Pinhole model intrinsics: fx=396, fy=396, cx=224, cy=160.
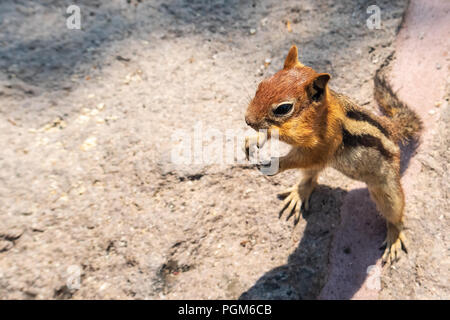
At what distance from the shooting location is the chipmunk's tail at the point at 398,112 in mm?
2869

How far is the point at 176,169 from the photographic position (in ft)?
9.60

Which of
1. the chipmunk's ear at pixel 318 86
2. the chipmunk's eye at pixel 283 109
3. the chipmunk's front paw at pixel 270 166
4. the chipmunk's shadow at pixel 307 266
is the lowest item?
the chipmunk's shadow at pixel 307 266

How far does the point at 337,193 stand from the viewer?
3.02 metres

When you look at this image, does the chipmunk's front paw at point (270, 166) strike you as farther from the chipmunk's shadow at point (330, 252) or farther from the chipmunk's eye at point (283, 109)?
the chipmunk's shadow at point (330, 252)


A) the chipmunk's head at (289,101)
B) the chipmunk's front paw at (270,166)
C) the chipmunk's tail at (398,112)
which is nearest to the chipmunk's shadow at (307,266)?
the chipmunk's front paw at (270,166)

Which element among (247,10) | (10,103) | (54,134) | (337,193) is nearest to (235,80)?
(247,10)

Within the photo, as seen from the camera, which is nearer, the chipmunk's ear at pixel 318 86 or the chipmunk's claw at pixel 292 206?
the chipmunk's ear at pixel 318 86

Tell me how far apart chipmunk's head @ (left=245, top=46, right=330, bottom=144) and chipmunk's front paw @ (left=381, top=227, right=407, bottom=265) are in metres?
1.14

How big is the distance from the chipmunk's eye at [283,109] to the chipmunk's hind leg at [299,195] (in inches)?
31.1

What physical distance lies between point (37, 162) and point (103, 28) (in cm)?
139

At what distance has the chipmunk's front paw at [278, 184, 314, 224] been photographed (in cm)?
289

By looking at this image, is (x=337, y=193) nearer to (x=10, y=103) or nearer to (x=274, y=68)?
(x=274, y=68)

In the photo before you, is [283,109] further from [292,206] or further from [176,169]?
[176,169]
